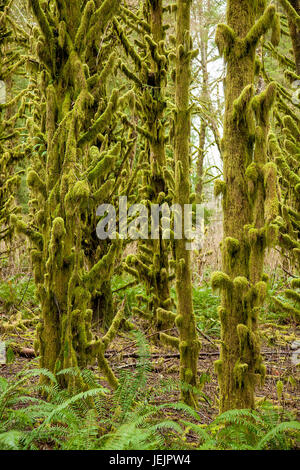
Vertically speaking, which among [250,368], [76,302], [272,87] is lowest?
[250,368]

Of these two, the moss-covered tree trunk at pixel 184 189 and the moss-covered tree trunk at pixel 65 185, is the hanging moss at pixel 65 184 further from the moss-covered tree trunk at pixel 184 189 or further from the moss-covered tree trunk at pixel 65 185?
the moss-covered tree trunk at pixel 184 189

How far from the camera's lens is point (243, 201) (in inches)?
97.5

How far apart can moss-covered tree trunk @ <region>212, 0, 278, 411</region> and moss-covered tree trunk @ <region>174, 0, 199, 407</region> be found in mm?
873

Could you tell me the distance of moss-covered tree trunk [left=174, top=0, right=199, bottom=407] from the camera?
339 centimetres

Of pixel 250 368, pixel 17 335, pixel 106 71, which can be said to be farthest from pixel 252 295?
pixel 17 335

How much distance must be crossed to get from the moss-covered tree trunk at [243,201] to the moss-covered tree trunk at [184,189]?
873 mm

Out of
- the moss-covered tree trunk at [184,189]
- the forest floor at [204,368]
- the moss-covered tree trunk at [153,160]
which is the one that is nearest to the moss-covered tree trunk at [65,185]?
the forest floor at [204,368]

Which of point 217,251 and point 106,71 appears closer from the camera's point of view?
point 106,71

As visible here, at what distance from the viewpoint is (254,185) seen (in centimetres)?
243

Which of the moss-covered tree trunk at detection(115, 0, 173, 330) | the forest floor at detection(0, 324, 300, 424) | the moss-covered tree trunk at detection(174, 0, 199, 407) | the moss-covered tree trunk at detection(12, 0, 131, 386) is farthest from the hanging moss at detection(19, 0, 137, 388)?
the moss-covered tree trunk at detection(115, 0, 173, 330)
